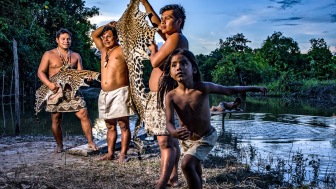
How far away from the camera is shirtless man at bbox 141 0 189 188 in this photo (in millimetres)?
2756

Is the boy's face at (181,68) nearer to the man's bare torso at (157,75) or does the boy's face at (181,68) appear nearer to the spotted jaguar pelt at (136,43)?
the man's bare torso at (157,75)

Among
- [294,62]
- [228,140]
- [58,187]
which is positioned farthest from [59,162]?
[294,62]

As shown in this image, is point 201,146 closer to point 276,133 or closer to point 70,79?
point 70,79

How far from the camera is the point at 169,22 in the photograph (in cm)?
287

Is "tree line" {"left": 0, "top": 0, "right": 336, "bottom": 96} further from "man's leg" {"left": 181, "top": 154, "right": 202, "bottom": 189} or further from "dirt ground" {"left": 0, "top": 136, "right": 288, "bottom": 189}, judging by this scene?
"man's leg" {"left": 181, "top": 154, "right": 202, "bottom": 189}

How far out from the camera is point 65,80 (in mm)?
4449

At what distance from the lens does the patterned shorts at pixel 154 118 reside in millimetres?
2863

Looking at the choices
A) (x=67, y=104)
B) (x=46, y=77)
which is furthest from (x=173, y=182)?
(x=46, y=77)

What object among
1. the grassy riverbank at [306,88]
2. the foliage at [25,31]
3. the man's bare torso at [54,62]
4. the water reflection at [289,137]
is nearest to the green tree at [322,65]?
the grassy riverbank at [306,88]

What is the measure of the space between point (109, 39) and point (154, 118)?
1626 mm

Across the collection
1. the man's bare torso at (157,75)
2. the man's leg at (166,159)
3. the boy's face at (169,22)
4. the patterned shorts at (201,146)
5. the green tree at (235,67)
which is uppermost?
the green tree at (235,67)

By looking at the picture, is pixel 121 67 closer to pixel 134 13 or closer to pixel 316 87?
pixel 134 13

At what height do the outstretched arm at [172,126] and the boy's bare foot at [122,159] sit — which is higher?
the outstretched arm at [172,126]

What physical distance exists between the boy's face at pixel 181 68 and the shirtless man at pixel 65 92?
2.37m
